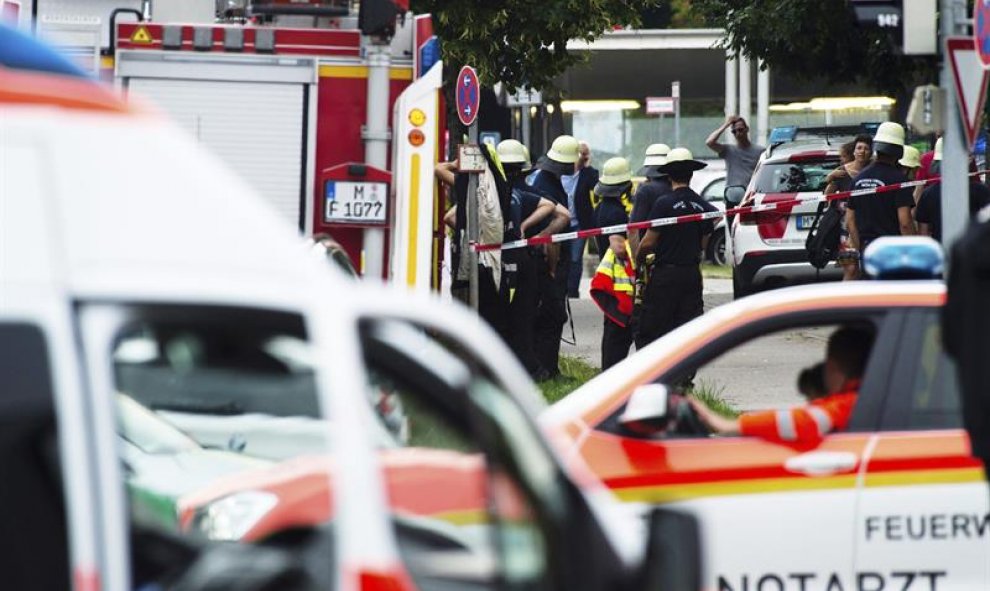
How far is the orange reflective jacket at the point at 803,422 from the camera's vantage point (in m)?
5.87

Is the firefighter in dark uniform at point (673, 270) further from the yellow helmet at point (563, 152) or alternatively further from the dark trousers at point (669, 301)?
the yellow helmet at point (563, 152)

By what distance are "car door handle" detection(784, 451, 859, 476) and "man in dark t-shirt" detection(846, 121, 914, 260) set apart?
30.9 feet

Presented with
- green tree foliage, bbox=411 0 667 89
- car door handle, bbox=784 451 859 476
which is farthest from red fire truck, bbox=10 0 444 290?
green tree foliage, bbox=411 0 667 89

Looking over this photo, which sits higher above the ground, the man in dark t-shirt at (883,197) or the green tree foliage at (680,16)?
the green tree foliage at (680,16)

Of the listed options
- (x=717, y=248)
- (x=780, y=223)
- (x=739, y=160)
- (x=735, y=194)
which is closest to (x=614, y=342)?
(x=780, y=223)

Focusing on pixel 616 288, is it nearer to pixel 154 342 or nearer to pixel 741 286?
pixel 741 286

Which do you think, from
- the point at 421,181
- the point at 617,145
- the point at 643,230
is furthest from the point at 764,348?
the point at 617,145

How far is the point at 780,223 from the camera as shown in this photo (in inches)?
805

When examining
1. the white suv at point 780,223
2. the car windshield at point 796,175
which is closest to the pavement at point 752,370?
the white suv at point 780,223

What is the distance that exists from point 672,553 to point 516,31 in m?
22.4

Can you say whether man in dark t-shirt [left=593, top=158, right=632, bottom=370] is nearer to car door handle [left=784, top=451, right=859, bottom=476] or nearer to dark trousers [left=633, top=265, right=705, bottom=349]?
dark trousers [left=633, top=265, right=705, bottom=349]

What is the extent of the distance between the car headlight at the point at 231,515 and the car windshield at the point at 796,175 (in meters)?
17.2

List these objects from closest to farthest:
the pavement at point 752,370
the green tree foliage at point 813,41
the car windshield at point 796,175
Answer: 1. the pavement at point 752,370
2. the car windshield at point 796,175
3. the green tree foliage at point 813,41

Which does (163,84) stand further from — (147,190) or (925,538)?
(147,190)
